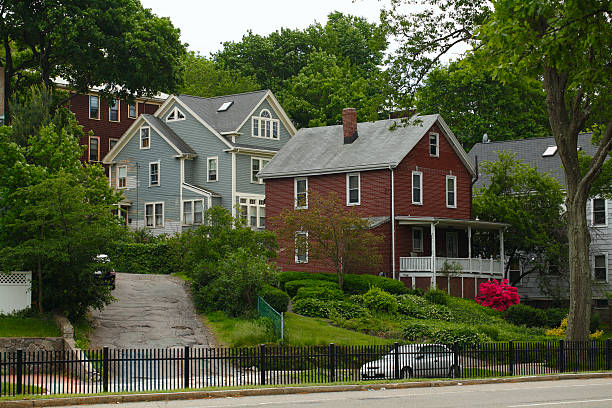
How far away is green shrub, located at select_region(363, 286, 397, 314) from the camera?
128 feet

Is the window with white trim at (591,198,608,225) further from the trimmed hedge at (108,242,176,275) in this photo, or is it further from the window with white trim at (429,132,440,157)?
the trimmed hedge at (108,242,176,275)

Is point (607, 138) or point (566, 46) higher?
point (566, 46)

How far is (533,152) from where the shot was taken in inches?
2263

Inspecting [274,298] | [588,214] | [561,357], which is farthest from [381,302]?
[588,214]

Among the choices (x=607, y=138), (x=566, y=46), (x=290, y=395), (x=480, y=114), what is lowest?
(x=290, y=395)

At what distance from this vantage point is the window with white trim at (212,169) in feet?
197

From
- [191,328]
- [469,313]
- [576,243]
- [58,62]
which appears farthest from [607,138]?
[58,62]

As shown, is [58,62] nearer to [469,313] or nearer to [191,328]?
[191,328]

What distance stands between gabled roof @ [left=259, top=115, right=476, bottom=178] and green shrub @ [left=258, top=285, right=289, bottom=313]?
14344 millimetres

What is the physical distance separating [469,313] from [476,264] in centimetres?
760

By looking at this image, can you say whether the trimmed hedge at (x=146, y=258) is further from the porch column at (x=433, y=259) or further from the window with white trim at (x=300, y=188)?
the porch column at (x=433, y=259)

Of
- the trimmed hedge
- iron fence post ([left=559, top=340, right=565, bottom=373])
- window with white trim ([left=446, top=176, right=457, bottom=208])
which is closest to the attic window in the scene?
window with white trim ([left=446, top=176, right=457, bottom=208])

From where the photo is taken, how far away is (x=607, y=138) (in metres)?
30.8

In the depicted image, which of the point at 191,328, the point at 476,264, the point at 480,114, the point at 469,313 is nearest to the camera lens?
the point at 191,328
